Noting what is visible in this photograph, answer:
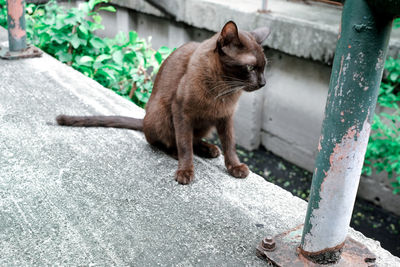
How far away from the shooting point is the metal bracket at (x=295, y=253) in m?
1.33

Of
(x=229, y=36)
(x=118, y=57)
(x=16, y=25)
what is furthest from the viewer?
(x=118, y=57)

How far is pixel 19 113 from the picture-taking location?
227 centimetres

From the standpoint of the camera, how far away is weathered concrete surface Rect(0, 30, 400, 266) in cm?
139

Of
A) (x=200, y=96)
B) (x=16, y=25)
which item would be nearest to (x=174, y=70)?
(x=200, y=96)

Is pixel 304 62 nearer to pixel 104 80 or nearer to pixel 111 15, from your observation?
pixel 104 80

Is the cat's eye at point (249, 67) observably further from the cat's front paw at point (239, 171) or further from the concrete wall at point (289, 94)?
the concrete wall at point (289, 94)

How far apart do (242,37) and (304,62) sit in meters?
1.86

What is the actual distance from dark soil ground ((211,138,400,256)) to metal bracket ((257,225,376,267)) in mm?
1780

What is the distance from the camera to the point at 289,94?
12.3ft

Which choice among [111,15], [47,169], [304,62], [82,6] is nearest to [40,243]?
[47,169]

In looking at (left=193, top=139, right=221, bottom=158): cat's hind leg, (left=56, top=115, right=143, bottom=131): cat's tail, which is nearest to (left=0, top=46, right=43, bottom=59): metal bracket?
(left=56, top=115, right=143, bottom=131): cat's tail

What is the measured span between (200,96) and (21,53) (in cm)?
162

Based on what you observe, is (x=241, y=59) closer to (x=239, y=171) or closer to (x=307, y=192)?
(x=239, y=171)

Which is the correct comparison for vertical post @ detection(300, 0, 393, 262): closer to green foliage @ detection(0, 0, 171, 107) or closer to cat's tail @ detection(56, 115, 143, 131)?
cat's tail @ detection(56, 115, 143, 131)
